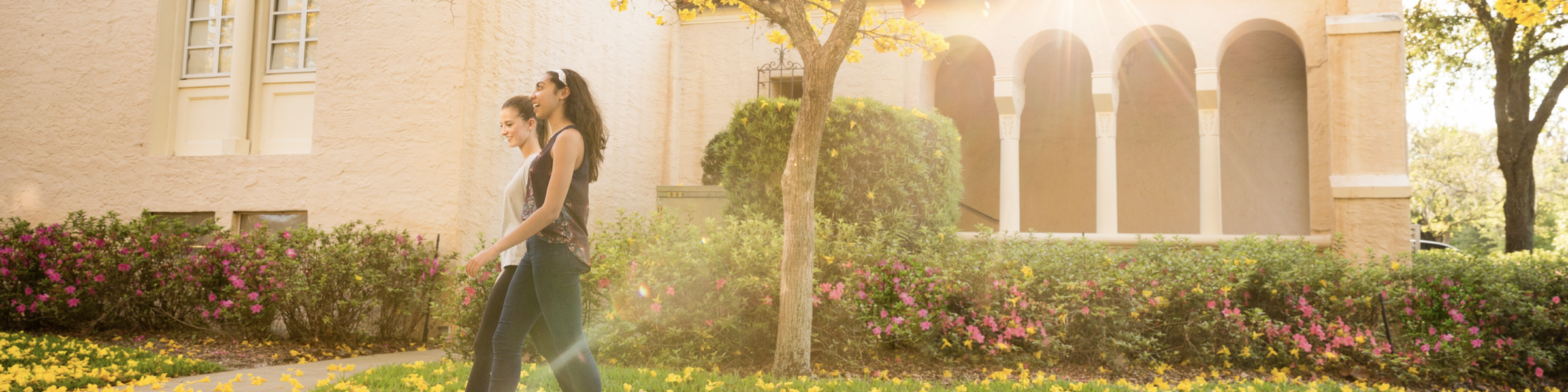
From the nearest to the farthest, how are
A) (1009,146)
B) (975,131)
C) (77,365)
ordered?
1. (77,365)
2. (1009,146)
3. (975,131)

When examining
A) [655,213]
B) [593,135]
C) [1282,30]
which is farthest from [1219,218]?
[593,135]

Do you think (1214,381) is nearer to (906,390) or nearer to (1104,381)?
(1104,381)

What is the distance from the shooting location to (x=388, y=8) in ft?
24.5

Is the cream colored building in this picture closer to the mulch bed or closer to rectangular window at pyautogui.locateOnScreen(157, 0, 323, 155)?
rectangular window at pyautogui.locateOnScreen(157, 0, 323, 155)

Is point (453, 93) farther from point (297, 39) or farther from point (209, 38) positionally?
point (209, 38)

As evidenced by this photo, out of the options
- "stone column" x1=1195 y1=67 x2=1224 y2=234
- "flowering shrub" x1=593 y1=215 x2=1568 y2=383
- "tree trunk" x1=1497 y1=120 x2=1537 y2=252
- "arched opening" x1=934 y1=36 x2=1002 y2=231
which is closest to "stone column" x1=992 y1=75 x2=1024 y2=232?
"stone column" x1=1195 y1=67 x2=1224 y2=234

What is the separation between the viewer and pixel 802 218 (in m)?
4.61

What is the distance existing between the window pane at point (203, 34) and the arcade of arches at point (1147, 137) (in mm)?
8151

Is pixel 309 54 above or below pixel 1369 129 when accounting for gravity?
above

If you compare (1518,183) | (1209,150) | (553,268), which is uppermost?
(1209,150)

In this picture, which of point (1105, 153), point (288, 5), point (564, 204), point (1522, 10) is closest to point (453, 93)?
point (288, 5)

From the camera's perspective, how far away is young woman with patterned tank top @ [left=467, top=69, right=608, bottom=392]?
2.93 m

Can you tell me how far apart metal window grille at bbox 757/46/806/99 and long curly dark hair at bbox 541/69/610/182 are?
23.0 feet

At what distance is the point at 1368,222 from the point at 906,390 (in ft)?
20.3
